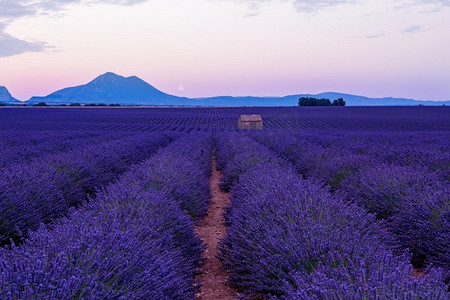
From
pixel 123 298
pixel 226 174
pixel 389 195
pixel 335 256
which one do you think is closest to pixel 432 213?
pixel 389 195

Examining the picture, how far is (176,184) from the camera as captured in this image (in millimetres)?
5375

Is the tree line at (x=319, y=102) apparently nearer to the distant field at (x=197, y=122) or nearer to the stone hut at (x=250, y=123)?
the distant field at (x=197, y=122)

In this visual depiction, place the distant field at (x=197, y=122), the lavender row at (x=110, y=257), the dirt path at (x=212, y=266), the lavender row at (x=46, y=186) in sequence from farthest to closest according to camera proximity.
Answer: the distant field at (x=197, y=122) < the lavender row at (x=46, y=186) < the dirt path at (x=212, y=266) < the lavender row at (x=110, y=257)

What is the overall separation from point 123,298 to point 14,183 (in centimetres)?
354

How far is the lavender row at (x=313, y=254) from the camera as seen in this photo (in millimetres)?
2012

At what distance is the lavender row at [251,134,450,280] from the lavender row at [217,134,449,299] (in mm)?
625

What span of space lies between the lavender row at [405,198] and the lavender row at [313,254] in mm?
625

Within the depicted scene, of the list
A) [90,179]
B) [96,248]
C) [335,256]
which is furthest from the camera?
[90,179]

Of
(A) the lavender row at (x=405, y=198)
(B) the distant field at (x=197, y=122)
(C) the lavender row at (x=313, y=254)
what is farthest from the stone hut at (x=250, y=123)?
(C) the lavender row at (x=313, y=254)

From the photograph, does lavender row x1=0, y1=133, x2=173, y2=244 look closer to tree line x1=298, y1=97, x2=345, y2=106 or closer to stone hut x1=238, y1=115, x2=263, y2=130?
stone hut x1=238, y1=115, x2=263, y2=130

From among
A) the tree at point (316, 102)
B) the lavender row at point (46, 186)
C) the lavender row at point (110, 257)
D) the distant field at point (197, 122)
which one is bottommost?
the distant field at point (197, 122)

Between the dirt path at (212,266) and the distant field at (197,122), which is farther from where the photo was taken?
the distant field at (197,122)

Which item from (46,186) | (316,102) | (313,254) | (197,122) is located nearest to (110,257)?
(313,254)

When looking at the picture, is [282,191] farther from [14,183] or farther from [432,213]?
[14,183]
